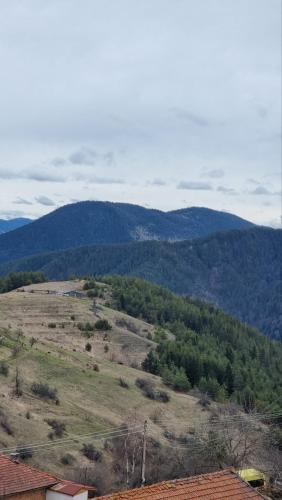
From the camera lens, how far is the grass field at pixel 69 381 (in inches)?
1825

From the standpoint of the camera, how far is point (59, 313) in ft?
325

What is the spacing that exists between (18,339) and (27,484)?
4943cm

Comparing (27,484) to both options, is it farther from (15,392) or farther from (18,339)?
(18,339)

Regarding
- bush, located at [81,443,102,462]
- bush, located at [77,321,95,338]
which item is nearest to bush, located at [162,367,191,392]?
bush, located at [77,321,95,338]

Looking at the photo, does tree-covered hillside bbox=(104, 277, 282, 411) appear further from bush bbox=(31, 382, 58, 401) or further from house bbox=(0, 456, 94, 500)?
house bbox=(0, 456, 94, 500)

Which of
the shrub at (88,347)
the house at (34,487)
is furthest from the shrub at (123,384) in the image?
the house at (34,487)

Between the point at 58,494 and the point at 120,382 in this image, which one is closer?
the point at 58,494

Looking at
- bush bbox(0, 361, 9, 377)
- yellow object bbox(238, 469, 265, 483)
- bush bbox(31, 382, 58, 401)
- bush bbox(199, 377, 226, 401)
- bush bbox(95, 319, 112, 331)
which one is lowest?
bush bbox(199, 377, 226, 401)

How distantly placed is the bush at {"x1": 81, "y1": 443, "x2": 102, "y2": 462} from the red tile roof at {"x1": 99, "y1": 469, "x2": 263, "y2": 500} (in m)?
25.3

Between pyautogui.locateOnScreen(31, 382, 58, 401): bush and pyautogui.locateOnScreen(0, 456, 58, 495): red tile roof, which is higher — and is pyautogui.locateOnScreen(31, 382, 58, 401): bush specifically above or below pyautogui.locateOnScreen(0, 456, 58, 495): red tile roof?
below

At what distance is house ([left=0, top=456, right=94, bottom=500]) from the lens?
795 inches

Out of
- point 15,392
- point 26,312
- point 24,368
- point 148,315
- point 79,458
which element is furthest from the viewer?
point 148,315

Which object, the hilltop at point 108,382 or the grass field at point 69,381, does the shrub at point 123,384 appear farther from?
the grass field at point 69,381

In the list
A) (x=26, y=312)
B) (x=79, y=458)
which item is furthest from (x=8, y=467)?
(x=26, y=312)
